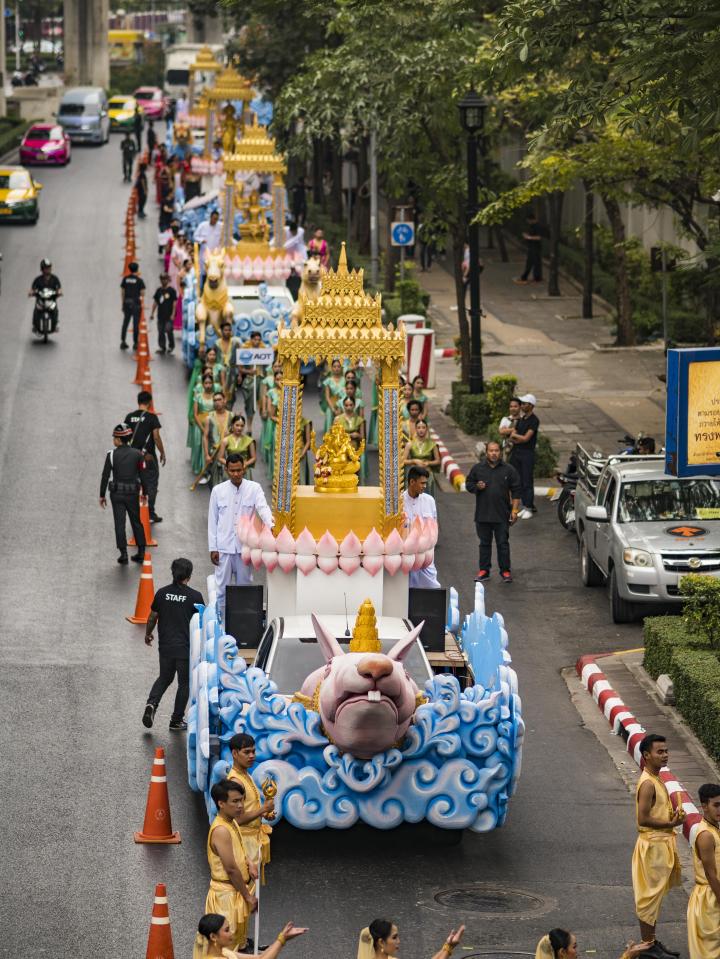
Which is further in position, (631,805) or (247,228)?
(247,228)

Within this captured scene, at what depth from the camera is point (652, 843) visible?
1162cm

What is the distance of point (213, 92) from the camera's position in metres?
49.9

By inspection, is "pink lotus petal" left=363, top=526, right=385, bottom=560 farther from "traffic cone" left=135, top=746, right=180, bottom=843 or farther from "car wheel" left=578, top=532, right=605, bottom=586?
"car wheel" left=578, top=532, right=605, bottom=586

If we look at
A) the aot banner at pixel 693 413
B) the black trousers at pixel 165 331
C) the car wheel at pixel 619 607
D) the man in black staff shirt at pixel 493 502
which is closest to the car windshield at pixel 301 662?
the car wheel at pixel 619 607

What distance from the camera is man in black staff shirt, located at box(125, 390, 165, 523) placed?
23.1 m

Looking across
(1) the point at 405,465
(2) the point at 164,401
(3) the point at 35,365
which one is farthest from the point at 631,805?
(3) the point at 35,365

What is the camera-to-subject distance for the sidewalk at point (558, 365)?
98.1 feet

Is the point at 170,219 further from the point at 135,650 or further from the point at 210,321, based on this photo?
the point at 135,650

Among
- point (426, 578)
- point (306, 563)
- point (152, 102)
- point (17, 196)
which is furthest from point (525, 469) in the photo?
point (152, 102)

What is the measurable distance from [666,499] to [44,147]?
48.2 metres

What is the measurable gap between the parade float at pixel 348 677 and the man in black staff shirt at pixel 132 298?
730 inches

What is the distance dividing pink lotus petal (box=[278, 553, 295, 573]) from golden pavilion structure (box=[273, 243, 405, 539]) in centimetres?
Result: 53

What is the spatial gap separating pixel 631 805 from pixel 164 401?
58.9 feet

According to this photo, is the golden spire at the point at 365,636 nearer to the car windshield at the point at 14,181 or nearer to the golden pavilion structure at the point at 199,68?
the car windshield at the point at 14,181
